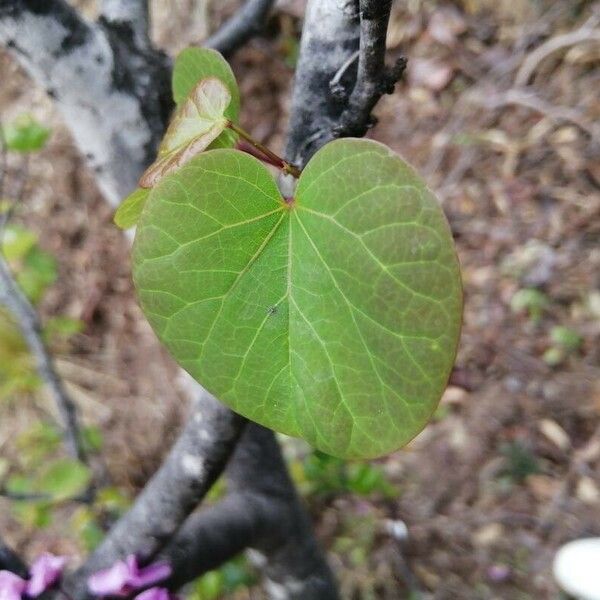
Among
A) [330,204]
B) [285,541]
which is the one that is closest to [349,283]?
[330,204]

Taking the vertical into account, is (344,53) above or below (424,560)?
above

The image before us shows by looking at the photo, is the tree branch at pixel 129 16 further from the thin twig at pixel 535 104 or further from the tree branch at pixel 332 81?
the thin twig at pixel 535 104

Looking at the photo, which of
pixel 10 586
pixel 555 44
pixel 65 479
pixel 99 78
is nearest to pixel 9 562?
pixel 10 586

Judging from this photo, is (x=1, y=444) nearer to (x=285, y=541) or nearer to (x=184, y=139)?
(x=285, y=541)

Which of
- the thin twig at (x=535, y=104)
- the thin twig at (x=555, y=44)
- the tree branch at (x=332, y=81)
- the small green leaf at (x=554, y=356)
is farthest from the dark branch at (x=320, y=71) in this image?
the thin twig at (x=555, y=44)

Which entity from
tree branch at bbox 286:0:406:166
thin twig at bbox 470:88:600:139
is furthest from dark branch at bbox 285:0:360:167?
thin twig at bbox 470:88:600:139

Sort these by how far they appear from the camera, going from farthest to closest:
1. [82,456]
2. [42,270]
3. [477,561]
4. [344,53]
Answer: [477,561] < [42,270] < [82,456] < [344,53]

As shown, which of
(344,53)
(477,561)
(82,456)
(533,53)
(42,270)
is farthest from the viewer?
(533,53)

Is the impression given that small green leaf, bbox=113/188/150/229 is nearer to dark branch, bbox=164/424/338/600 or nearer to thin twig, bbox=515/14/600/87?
dark branch, bbox=164/424/338/600
